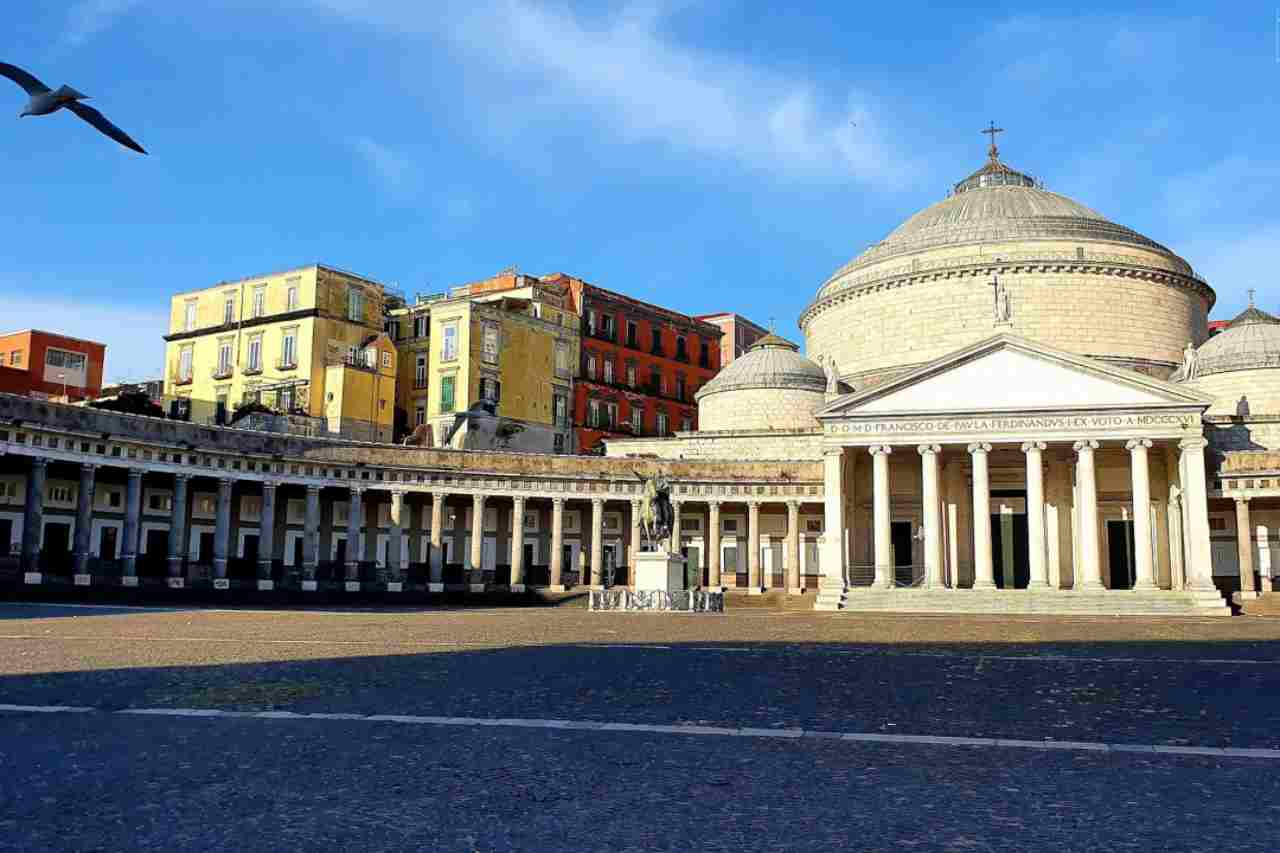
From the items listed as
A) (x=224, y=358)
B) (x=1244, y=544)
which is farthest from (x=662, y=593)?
(x=224, y=358)

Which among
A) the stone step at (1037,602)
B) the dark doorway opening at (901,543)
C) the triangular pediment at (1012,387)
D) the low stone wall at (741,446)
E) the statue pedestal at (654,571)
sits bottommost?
the stone step at (1037,602)

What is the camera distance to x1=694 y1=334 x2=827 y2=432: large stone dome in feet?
207

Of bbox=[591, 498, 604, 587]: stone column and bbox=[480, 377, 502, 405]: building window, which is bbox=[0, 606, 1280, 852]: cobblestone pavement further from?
bbox=[480, 377, 502, 405]: building window

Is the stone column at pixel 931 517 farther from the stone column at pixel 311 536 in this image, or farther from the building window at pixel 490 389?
the building window at pixel 490 389

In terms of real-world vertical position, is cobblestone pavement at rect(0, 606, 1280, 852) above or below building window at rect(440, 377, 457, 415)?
below

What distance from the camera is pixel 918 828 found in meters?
5.98

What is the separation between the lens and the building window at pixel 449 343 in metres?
67.8

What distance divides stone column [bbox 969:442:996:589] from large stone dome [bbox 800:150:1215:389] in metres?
12.3

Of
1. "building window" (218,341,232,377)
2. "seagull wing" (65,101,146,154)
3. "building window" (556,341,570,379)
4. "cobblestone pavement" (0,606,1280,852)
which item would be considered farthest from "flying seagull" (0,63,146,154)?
"building window" (556,341,570,379)

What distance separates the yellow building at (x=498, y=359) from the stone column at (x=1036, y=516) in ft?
98.3

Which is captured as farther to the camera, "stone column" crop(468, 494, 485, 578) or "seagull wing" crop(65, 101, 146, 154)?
"stone column" crop(468, 494, 485, 578)

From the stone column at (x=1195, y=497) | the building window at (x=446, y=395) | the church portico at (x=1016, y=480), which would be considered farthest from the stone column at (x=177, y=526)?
the stone column at (x=1195, y=497)

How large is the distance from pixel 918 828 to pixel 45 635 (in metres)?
18.5

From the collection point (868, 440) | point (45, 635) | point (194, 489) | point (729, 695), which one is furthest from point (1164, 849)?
point (194, 489)
